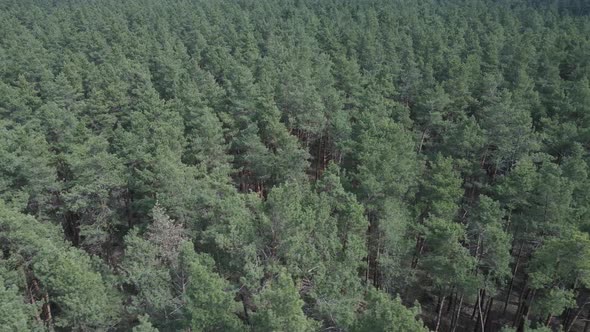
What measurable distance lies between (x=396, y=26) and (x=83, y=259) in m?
65.9

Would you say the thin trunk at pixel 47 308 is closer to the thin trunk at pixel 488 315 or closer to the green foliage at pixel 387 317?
the green foliage at pixel 387 317

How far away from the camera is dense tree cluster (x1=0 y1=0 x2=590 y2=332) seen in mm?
24172

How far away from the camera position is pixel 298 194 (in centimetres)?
2772

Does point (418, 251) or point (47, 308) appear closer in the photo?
point (47, 308)

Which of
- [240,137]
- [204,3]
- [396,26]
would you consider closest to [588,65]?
[396,26]

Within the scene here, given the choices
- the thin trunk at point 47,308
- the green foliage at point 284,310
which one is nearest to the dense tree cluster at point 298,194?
the green foliage at point 284,310

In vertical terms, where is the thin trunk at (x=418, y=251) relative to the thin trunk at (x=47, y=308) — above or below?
above

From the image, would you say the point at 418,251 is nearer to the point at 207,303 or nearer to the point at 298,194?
the point at 298,194

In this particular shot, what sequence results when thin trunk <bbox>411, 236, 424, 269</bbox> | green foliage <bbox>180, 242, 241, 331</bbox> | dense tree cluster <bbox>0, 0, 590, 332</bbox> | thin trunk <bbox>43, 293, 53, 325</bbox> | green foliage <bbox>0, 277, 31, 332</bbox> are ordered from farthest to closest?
thin trunk <bbox>411, 236, 424, 269</bbox>
thin trunk <bbox>43, 293, 53, 325</bbox>
dense tree cluster <bbox>0, 0, 590, 332</bbox>
green foliage <bbox>180, 242, 241, 331</bbox>
green foliage <bbox>0, 277, 31, 332</bbox>

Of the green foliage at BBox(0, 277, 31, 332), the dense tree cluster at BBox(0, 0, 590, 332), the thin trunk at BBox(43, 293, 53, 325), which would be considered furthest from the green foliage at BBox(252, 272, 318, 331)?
the thin trunk at BBox(43, 293, 53, 325)

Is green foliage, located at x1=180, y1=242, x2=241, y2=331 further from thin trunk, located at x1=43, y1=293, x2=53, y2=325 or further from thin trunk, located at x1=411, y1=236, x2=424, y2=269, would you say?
thin trunk, located at x1=411, y1=236, x2=424, y2=269

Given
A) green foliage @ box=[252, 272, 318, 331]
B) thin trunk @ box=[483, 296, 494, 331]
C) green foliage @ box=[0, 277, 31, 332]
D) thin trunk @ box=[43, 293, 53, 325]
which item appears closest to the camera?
green foliage @ box=[0, 277, 31, 332]

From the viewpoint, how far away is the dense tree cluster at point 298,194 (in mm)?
24172

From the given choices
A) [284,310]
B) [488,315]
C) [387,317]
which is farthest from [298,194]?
[488,315]
